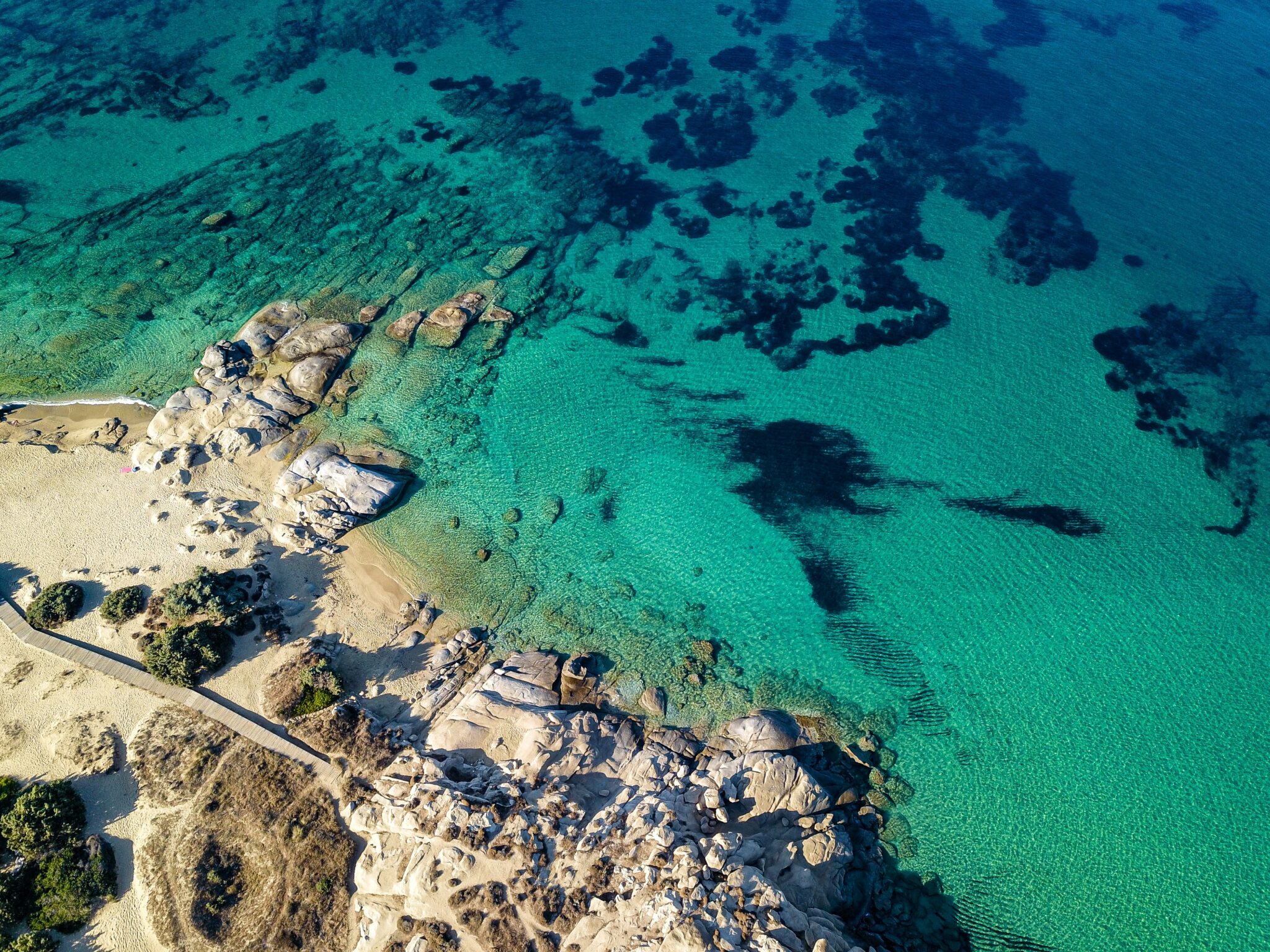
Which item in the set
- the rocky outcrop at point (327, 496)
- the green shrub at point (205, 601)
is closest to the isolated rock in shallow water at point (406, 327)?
the rocky outcrop at point (327, 496)

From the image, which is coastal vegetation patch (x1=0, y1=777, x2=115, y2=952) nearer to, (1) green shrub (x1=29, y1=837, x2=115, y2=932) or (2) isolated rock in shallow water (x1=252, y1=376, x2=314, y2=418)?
(1) green shrub (x1=29, y1=837, x2=115, y2=932)

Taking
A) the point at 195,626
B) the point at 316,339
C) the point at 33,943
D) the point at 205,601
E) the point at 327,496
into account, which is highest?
the point at 316,339

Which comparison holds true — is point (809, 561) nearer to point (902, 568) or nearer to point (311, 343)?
point (902, 568)

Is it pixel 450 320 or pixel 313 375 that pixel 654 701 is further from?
pixel 313 375

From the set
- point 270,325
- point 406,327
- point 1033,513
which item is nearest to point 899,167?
point 1033,513

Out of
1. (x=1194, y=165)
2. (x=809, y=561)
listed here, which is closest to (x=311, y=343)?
(x=809, y=561)
